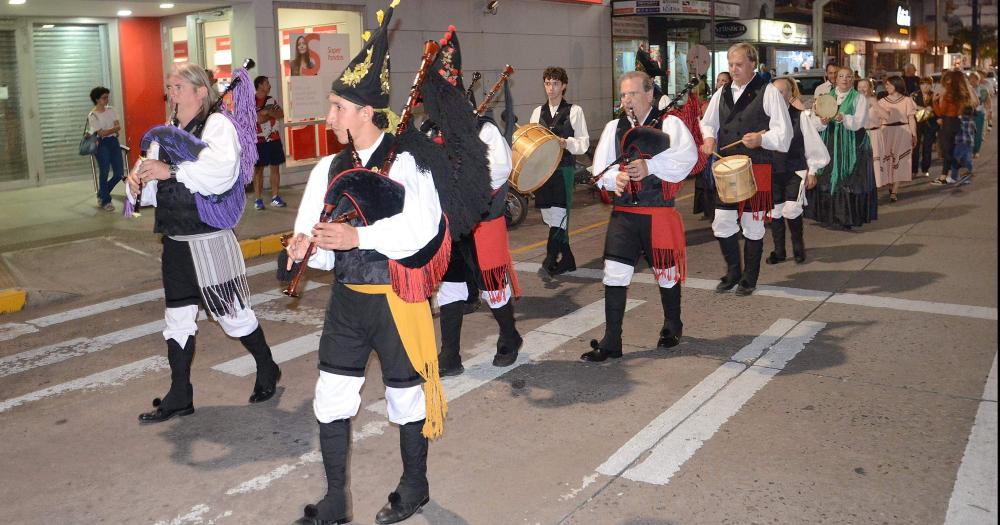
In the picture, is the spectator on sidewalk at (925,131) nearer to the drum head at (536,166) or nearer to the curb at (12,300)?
the drum head at (536,166)

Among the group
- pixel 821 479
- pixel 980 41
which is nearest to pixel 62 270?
pixel 821 479

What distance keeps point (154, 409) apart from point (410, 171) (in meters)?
2.83

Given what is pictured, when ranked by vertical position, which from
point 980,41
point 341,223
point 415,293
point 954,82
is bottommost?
point 415,293

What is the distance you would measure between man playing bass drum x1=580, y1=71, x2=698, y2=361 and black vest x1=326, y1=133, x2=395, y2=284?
2607 mm

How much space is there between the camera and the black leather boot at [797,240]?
941 cm

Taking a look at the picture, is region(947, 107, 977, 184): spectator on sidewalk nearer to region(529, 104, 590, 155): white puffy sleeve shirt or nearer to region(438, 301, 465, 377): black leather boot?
region(529, 104, 590, 155): white puffy sleeve shirt

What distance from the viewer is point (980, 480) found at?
438cm

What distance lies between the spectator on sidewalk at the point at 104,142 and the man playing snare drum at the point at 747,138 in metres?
9.37

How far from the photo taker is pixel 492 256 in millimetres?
6219

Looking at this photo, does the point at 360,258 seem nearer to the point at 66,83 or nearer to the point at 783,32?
the point at 66,83

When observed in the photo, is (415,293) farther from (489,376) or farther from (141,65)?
(141,65)

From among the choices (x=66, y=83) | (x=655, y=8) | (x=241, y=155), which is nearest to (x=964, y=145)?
(x=655, y=8)

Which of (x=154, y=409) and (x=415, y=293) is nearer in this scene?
(x=415, y=293)

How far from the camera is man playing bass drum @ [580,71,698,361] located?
20.2ft
